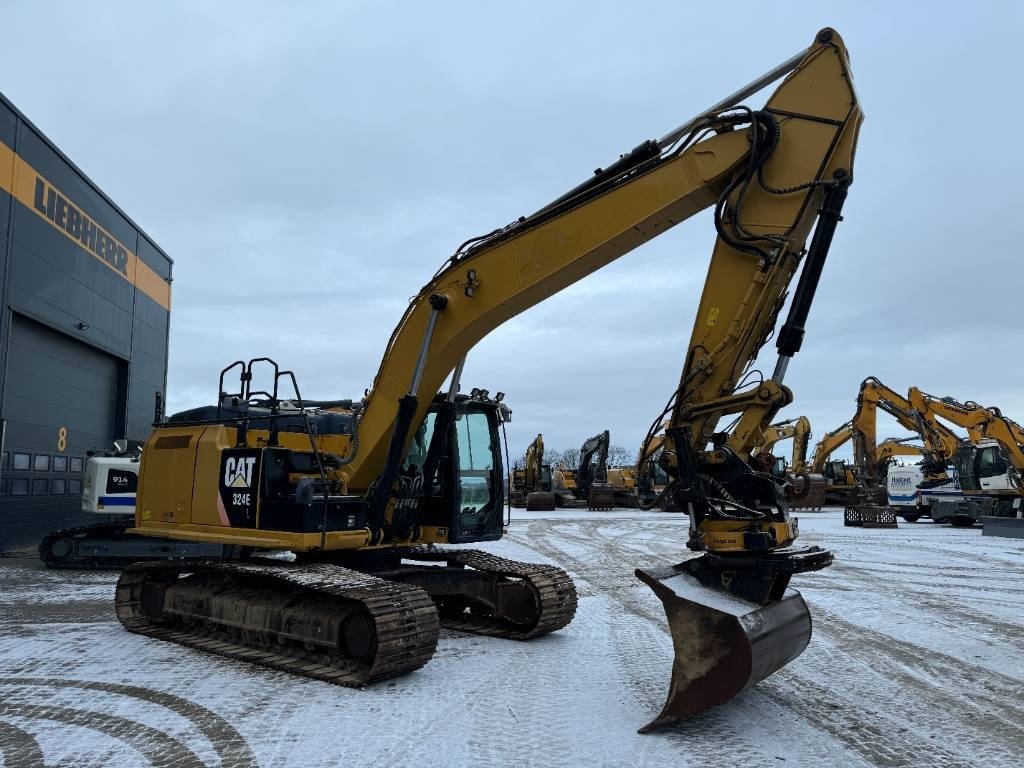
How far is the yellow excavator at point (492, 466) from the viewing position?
5.30 metres

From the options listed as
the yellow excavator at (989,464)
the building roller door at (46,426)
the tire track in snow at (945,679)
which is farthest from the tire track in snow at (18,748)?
the yellow excavator at (989,464)

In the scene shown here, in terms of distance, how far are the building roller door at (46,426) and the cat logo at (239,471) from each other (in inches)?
337

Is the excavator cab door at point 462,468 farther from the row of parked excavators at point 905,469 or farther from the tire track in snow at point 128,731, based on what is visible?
the row of parked excavators at point 905,469

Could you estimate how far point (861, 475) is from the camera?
32.2m

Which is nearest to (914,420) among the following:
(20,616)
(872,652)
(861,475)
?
(861,475)

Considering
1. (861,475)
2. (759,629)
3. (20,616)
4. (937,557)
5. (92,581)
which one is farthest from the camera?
(861,475)

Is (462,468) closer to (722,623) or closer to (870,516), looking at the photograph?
(722,623)

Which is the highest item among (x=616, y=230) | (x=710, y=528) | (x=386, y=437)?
(x=616, y=230)

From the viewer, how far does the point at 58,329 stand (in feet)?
51.1

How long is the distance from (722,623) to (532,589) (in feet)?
9.67

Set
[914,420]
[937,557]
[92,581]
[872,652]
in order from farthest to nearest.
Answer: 1. [914,420]
2. [937,557]
3. [92,581]
4. [872,652]

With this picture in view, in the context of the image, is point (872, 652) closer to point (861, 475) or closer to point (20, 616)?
point (20, 616)

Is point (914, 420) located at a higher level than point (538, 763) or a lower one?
higher

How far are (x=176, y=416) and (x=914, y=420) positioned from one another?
27652 millimetres
